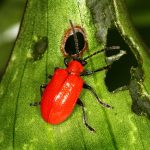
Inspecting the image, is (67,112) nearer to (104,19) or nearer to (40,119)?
(40,119)

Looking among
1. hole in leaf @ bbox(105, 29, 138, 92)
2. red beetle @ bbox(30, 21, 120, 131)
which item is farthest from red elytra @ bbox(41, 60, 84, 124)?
hole in leaf @ bbox(105, 29, 138, 92)

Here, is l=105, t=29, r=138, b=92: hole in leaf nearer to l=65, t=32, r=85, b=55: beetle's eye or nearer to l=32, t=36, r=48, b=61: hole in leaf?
l=65, t=32, r=85, b=55: beetle's eye

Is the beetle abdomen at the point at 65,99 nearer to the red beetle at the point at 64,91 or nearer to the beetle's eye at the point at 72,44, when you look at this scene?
the red beetle at the point at 64,91

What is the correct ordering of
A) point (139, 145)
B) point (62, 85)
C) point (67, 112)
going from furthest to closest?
point (62, 85) < point (67, 112) < point (139, 145)

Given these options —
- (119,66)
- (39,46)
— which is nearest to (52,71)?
(39,46)

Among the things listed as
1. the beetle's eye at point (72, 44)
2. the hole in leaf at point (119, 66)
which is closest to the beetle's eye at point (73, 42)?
the beetle's eye at point (72, 44)

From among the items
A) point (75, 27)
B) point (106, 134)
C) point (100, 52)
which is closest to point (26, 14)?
point (75, 27)

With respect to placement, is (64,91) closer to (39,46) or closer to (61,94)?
(61,94)
